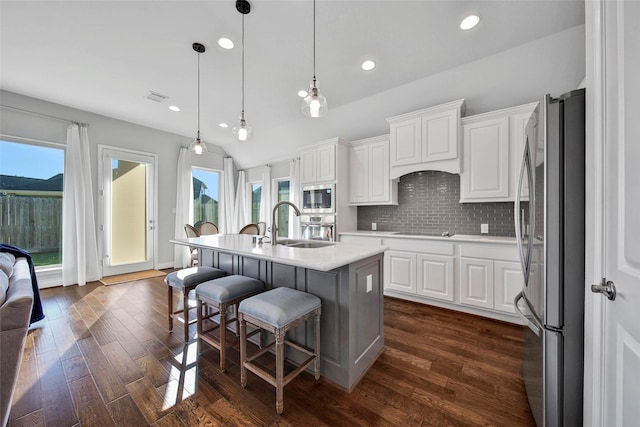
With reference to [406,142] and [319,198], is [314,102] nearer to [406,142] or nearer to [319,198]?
[406,142]

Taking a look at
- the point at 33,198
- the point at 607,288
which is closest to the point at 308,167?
the point at 607,288

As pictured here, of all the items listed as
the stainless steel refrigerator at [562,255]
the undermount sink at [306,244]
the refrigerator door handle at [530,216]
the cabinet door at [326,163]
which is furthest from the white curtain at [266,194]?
the stainless steel refrigerator at [562,255]

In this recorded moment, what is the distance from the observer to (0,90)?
3.47m

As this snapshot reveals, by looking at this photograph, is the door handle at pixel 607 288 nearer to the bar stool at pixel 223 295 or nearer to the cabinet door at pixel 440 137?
the bar stool at pixel 223 295

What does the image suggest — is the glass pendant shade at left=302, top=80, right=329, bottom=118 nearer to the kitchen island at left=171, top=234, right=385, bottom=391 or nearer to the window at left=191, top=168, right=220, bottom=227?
the kitchen island at left=171, top=234, right=385, bottom=391

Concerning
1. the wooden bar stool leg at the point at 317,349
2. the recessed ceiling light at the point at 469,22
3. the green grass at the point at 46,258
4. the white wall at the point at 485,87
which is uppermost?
the recessed ceiling light at the point at 469,22

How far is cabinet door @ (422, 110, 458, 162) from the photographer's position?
2908mm

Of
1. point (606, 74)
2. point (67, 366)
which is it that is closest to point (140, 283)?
point (67, 366)

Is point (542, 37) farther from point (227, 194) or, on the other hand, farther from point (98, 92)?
point (227, 194)

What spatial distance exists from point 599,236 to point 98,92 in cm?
544

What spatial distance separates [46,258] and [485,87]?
695 cm

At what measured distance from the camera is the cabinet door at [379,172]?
3594 millimetres

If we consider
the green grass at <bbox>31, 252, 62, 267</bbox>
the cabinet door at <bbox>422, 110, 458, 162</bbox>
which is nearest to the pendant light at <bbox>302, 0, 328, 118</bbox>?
the cabinet door at <bbox>422, 110, 458, 162</bbox>

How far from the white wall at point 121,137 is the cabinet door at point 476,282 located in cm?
558
